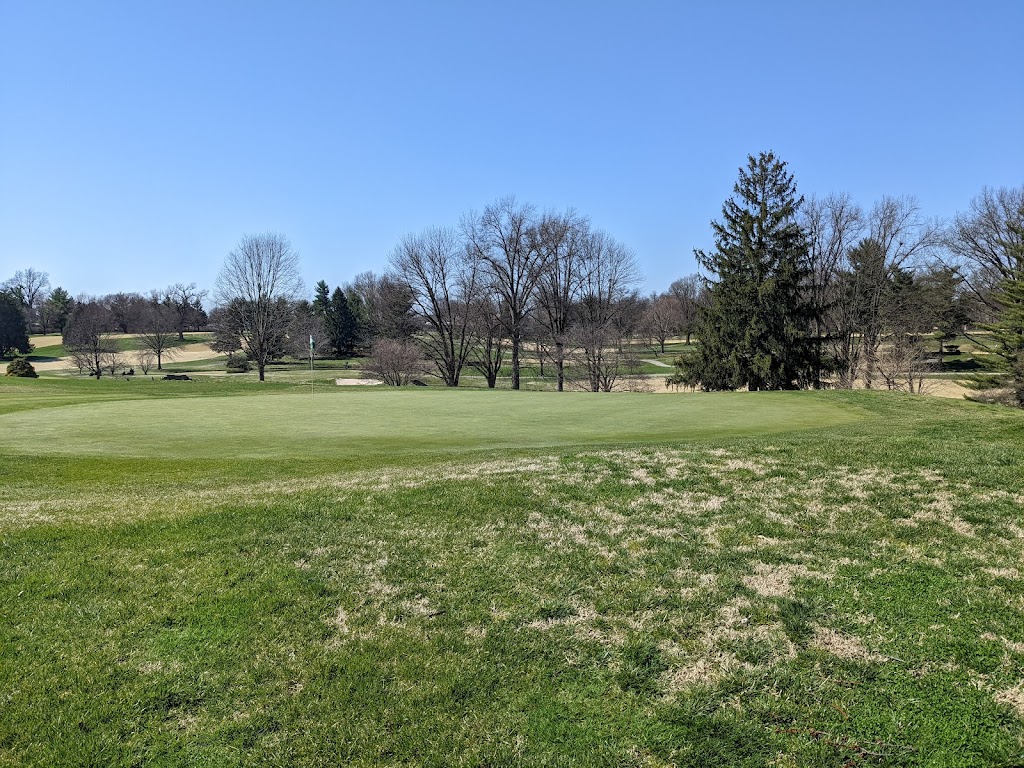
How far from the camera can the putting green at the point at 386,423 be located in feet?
38.5

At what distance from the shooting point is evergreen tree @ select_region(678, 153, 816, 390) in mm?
36656

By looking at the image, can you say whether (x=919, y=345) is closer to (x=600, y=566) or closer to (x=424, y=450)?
(x=424, y=450)

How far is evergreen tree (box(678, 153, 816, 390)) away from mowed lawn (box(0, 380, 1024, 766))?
28.3 m

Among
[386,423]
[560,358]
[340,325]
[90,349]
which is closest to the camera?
[386,423]

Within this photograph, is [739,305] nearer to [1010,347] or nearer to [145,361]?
[1010,347]

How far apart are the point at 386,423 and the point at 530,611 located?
10279 mm

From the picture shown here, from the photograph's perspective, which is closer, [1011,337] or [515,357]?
[1011,337]

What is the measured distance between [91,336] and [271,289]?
71.8 ft

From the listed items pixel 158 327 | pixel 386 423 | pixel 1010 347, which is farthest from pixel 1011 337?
pixel 158 327

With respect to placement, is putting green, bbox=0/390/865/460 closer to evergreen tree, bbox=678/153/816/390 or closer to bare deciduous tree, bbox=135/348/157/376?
evergreen tree, bbox=678/153/816/390

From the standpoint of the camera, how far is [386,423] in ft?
47.5

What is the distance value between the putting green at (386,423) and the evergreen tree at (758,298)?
18450 millimetres

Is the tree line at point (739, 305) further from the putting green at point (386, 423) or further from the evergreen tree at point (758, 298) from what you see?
the putting green at point (386, 423)

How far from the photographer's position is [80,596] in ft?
15.9
